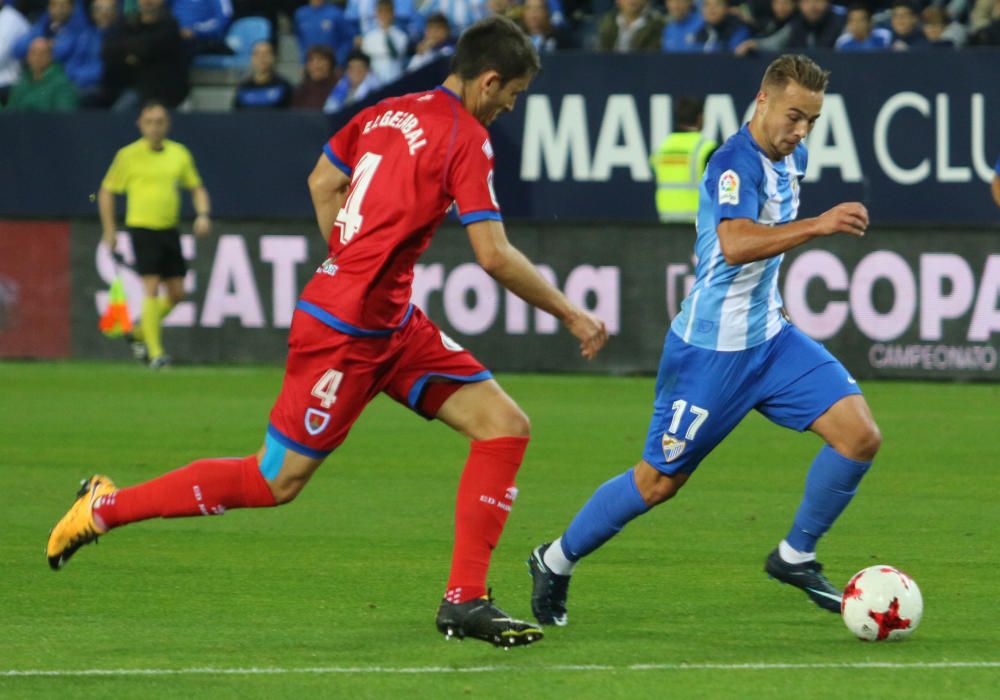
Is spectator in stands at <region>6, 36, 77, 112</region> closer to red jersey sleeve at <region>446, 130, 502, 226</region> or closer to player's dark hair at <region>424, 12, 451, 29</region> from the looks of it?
player's dark hair at <region>424, 12, 451, 29</region>

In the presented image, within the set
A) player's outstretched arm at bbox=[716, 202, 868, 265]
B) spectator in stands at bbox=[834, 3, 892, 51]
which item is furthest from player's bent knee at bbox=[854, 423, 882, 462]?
spectator in stands at bbox=[834, 3, 892, 51]

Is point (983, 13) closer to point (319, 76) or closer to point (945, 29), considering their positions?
point (945, 29)

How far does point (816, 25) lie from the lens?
17578 millimetres

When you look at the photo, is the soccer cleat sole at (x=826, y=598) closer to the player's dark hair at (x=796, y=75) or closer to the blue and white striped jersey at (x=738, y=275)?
the blue and white striped jersey at (x=738, y=275)

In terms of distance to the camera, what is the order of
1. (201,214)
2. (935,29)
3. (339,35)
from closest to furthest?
(201,214), (935,29), (339,35)

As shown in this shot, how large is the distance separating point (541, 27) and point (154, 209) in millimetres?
4424

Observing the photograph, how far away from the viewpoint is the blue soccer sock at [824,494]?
668cm

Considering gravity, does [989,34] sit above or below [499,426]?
below

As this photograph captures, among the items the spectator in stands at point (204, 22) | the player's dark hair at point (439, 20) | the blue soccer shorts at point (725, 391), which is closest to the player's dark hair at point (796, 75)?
the blue soccer shorts at point (725, 391)

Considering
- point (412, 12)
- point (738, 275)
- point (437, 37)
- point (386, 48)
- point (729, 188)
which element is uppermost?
point (729, 188)

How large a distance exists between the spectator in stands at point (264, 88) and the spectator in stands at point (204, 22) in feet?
3.76

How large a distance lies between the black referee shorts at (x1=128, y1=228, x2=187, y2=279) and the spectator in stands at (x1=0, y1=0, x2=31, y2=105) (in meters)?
5.85

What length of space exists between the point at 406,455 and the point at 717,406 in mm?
4946

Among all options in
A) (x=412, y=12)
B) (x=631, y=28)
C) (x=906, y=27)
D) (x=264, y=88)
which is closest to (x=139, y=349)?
(x=264, y=88)
